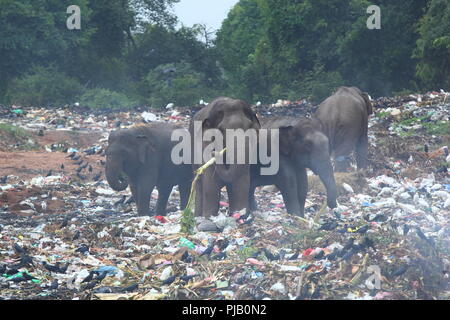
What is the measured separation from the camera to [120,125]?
2009 centimetres

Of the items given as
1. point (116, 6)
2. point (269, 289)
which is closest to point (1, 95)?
point (116, 6)

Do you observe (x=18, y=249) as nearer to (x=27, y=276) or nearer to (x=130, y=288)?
(x=27, y=276)

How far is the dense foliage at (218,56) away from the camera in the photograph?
29328mm

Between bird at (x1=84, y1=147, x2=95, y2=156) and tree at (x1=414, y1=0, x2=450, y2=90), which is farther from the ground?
tree at (x1=414, y1=0, x2=450, y2=90)

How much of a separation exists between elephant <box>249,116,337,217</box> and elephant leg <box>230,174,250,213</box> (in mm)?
633

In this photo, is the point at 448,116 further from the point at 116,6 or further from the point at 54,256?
the point at 116,6

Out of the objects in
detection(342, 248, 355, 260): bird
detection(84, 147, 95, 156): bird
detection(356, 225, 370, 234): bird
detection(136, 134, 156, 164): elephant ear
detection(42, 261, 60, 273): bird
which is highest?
detection(136, 134, 156, 164): elephant ear

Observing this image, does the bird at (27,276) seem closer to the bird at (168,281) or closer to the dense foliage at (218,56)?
the bird at (168,281)

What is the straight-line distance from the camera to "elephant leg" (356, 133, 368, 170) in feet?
47.9

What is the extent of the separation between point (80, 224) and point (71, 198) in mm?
2601

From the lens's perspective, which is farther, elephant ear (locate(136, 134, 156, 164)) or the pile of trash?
elephant ear (locate(136, 134, 156, 164))

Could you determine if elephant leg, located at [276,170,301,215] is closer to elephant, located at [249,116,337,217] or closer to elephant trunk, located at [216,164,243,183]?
elephant, located at [249,116,337,217]

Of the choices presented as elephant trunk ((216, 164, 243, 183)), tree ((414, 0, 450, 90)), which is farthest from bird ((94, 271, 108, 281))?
tree ((414, 0, 450, 90))

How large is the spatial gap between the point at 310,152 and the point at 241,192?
1311mm
